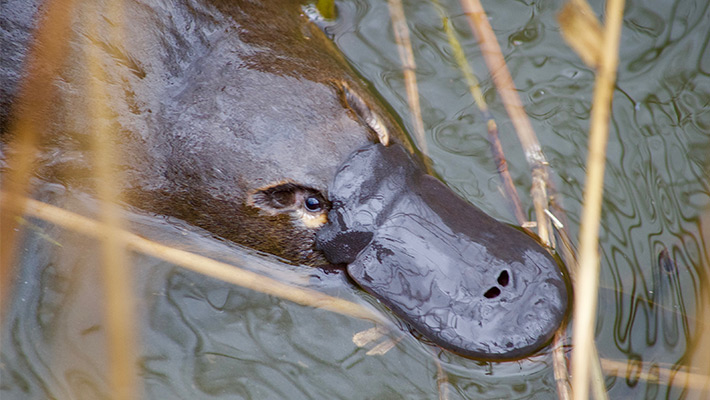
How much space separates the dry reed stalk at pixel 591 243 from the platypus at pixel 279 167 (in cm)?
9

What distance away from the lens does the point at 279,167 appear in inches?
86.4

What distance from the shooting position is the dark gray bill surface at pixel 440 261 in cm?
203

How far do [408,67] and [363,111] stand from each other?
616mm

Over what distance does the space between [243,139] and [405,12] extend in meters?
1.32

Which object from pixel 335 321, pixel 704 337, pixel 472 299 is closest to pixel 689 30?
pixel 704 337

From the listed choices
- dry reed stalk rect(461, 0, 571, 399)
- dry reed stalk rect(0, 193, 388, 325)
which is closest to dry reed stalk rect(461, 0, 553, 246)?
dry reed stalk rect(461, 0, 571, 399)

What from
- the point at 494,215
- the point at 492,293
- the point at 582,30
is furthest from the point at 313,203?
the point at 582,30

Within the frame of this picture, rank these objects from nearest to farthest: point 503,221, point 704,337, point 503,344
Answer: point 503,344
point 704,337
point 503,221

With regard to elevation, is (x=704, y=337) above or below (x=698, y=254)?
below

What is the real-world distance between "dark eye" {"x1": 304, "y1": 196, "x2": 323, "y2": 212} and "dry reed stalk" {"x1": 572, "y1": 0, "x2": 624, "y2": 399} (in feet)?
2.85

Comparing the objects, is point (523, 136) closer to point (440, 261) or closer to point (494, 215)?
point (494, 215)

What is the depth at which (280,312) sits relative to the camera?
2.46 metres

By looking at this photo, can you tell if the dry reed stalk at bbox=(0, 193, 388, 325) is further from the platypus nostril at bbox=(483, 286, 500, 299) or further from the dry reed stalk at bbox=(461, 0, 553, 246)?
the dry reed stalk at bbox=(461, 0, 553, 246)

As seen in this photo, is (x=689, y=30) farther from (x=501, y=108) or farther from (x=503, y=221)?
(x=503, y=221)
